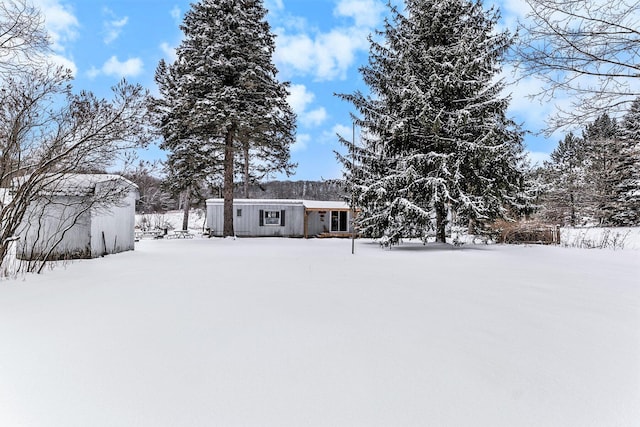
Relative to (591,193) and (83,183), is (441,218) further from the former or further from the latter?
(591,193)

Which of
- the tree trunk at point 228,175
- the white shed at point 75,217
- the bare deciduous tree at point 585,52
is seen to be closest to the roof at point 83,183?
the white shed at point 75,217

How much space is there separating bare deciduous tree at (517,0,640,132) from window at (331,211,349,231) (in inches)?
625

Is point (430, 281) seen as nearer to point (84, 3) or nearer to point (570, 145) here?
point (84, 3)

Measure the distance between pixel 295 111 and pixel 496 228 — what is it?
1107 cm

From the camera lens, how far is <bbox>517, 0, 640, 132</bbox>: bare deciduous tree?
4785 mm

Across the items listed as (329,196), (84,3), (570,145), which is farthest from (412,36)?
(329,196)

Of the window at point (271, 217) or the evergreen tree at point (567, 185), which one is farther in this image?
the evergreen tree at point (567, 185)

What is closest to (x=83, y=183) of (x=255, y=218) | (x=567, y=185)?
(x=255, y=218)

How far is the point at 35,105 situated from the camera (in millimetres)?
6262

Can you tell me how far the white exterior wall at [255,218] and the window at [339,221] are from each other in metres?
2.21

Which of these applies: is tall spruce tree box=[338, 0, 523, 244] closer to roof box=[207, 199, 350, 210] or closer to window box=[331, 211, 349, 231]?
roof box=[207, 199, 350, 210]

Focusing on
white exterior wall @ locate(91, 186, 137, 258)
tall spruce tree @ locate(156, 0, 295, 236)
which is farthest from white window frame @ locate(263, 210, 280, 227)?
white exterior wall @ locate(91, 186, 137, 258)

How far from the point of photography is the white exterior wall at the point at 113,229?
9398 millimetres

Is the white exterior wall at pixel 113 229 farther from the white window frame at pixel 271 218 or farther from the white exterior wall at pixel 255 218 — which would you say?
the white window frame at pixel 271 218
